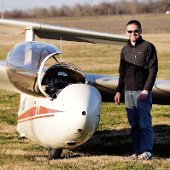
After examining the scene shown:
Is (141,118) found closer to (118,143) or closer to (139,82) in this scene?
(139,82)

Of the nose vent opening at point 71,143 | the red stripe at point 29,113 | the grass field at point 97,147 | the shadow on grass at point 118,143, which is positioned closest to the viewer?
the nose vent opening at point 71,143

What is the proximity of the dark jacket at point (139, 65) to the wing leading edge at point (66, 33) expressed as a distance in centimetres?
258

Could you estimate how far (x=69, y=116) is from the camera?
7.51 meters

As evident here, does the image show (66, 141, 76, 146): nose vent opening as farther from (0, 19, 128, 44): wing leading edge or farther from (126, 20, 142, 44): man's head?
(0, 19, 128, 44): wing leading edge

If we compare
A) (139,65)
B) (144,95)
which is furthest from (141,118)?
(139,65)

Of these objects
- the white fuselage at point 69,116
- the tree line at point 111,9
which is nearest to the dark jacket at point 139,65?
the white fuselage at point 69,116

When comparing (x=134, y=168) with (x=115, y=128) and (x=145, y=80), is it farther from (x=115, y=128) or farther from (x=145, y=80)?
(x=115, y=128)

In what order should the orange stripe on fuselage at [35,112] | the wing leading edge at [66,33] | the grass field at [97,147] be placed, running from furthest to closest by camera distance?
the wing leading edge at [66,33] → the grass field at [97,147] → the orange stripe on fuselage at [35,112]

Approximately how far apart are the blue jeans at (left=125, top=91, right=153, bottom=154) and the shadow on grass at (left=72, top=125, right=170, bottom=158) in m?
0.64

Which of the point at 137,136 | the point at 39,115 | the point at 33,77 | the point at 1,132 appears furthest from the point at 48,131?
the point at 1,132

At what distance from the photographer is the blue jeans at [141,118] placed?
8.62 m

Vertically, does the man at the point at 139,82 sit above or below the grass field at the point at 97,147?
above

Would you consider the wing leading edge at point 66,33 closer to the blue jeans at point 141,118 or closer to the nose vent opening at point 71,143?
the blue jeans at point 141,118

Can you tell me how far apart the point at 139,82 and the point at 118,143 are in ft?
7.70
